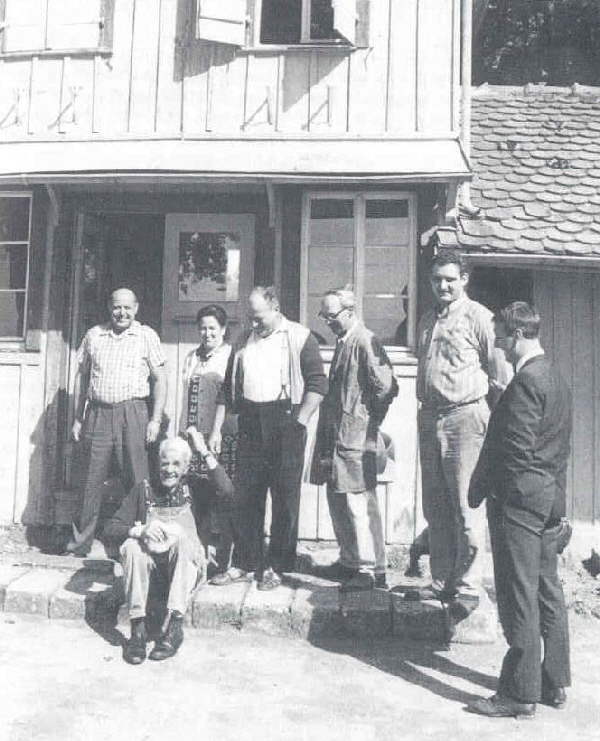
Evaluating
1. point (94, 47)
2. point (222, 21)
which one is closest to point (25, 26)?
point (94, 47)

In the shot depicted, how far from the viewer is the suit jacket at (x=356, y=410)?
493 centimetres

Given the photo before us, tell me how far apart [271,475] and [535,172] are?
4.05m

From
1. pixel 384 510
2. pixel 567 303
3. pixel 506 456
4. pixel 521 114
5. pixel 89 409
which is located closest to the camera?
pixel 506 456

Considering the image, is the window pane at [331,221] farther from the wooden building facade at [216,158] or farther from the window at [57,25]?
the window at [57,25]

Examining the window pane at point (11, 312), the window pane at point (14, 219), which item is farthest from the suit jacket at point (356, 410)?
the window pane at point (14, 219)

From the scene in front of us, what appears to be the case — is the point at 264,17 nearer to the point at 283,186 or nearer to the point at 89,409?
the point at 283,186

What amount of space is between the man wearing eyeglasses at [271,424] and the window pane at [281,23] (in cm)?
279

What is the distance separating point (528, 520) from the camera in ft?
12.1

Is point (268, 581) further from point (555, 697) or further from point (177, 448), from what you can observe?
point (555, 697)

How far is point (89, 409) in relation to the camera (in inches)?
228

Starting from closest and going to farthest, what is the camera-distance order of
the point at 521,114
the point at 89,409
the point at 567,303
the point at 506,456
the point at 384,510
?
the point at 506,456, the point at 89,409, the point at 384,510, the point at 567,303, the point at 521,114

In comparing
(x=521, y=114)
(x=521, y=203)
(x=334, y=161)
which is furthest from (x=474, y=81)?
(x=334, y=161)

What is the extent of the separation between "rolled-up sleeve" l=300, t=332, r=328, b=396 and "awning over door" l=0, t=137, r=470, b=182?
1446 mm

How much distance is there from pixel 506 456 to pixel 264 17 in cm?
476
